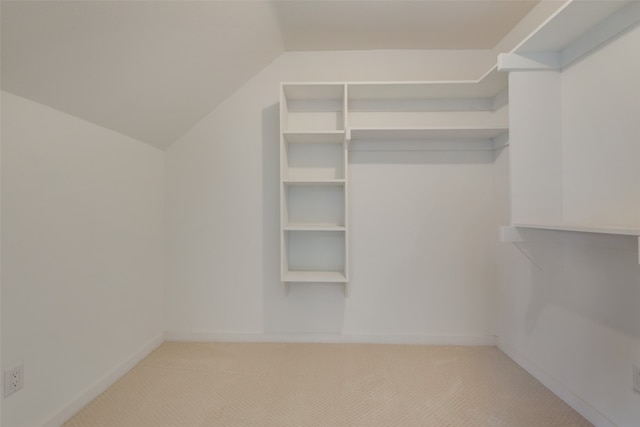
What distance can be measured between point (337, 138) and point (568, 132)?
1.27m

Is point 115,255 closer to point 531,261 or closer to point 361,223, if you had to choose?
point 361,223

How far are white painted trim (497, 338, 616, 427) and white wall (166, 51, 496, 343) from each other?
0.87 feet

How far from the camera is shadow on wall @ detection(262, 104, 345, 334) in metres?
2.22

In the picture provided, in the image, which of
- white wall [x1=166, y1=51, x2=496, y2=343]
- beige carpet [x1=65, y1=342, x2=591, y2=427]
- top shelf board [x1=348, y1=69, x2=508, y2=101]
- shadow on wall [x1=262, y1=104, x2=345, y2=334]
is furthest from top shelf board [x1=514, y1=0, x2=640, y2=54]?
beige carpet [x1=65, y1=342, x2=591, y2=427]

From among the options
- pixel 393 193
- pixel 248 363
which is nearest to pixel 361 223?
pixel 393 193

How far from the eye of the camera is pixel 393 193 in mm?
2191

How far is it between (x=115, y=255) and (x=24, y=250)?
53cm

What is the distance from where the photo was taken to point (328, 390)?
64.0 inches

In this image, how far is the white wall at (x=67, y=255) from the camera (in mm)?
1196

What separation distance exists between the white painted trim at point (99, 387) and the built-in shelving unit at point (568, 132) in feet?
7.57

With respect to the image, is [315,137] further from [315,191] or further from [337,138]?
[315,191]

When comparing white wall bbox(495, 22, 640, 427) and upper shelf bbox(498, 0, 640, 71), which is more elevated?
upper shelf bbox(498, 0, 640, 71)

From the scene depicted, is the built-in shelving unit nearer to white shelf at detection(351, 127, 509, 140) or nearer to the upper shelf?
the upper shelf

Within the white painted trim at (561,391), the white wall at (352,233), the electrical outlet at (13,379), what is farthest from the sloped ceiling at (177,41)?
the white painted trim at (561,391)
